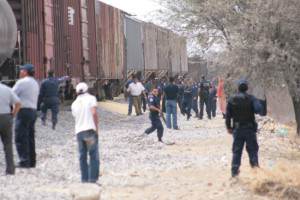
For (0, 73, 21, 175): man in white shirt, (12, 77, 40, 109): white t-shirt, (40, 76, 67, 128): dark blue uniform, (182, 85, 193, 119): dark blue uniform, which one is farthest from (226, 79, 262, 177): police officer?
(182, 85, 193, 119): dark blue uniform

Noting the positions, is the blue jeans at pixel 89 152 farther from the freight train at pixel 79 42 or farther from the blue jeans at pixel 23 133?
the freight train at pixel 79 42

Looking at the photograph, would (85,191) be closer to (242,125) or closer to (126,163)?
(242,125)

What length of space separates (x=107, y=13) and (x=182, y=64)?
61.0 ft

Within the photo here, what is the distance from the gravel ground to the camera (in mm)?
7828

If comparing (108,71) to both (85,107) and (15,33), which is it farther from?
(85,107)

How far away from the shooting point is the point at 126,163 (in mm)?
10781

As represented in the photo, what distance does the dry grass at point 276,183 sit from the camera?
26.1 feet

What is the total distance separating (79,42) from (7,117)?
14075 mm

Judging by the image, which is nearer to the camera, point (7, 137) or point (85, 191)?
point (85, 191)

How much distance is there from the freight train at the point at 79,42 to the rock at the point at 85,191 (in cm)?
744

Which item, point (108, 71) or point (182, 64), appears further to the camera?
point (182, 64)

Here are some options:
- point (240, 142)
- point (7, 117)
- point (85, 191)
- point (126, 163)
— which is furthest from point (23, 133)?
point (240, 142)

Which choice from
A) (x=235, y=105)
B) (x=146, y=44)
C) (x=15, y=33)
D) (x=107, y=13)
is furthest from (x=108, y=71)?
(x=235, y=105)

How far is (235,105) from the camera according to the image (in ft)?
27.7
